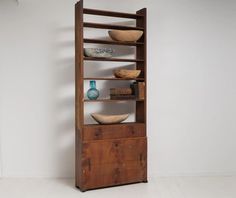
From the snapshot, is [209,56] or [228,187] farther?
[209,56]

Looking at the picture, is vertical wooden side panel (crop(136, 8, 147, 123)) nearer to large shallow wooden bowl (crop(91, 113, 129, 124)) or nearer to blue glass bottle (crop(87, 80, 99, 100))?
large shallow wooden bowl (crop(91, 113, 129, 124))

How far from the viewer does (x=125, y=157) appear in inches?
139

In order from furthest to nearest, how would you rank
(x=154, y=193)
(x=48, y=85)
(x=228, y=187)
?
(x=48, y=85) < (x=228, y=187) < (x=154, y=193)

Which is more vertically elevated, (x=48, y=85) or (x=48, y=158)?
(x=48, y=85)

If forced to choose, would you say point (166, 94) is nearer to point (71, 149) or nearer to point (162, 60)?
point (162, 60)

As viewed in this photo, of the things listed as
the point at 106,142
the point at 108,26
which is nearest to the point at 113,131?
the point at 106,142

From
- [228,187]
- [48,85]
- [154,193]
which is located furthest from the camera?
[48,85]

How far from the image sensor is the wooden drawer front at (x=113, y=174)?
3344 millimetres

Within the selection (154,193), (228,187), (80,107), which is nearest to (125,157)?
(154,193)

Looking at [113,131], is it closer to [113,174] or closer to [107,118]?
[107,118]

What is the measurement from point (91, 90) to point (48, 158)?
1.10 metres

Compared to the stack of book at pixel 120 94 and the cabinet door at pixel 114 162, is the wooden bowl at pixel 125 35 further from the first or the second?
the cabinet door at pixel 114 162

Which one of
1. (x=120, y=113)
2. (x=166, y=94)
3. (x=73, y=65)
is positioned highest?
(x=73, y=65)

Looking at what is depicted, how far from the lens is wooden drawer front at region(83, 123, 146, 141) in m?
3.38
